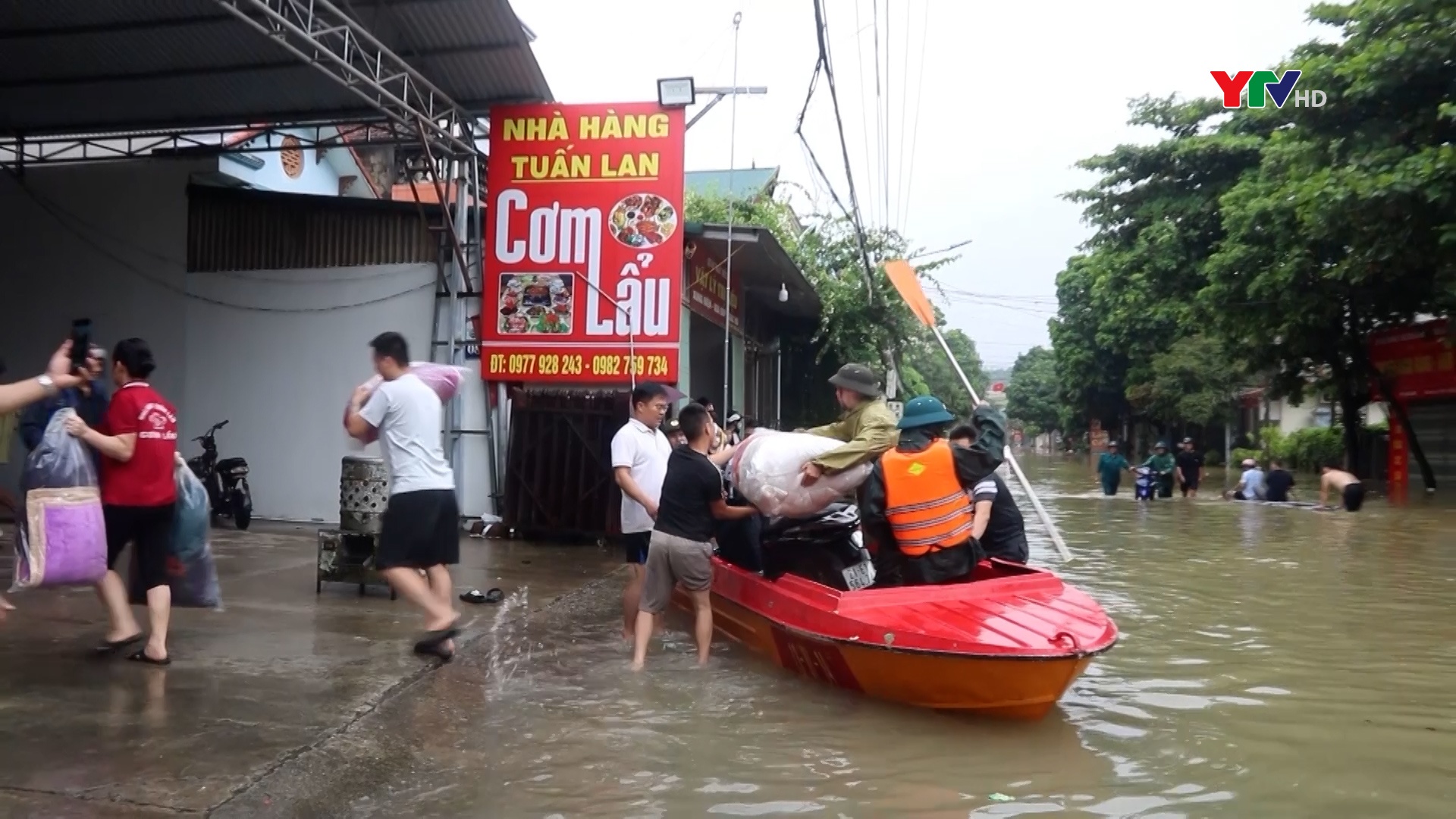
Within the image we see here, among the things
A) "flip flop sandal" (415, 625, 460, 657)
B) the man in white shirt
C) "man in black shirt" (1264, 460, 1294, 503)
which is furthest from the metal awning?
"man in black shirt" (1264, 460, 1294, 503)

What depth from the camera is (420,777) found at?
434 cm

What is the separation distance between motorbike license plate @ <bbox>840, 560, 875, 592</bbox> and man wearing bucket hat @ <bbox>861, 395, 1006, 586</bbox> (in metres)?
0.80

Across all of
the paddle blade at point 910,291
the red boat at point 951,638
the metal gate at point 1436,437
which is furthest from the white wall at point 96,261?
the metal gate at point 1436,437

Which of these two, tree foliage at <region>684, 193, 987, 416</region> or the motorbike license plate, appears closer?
the motorbike license plate

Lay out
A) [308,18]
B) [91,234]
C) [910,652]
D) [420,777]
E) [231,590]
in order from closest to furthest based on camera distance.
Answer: [420,777]
[910,652]
[231,590]
[308,18]
[91,234]

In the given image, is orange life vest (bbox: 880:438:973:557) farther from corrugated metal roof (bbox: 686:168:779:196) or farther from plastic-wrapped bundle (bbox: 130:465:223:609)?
corrugated metal roof (bbox: 686:168:779:196)

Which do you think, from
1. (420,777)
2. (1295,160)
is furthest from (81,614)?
(1295,160)

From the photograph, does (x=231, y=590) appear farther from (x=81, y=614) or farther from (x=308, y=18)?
(x=308, y=18)

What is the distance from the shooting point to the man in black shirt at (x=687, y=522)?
607 centimetres

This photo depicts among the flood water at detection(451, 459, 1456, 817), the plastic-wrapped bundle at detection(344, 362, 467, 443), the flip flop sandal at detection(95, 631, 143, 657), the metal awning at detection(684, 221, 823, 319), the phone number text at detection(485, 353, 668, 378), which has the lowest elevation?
the flood water at detection(451, 459, 1456, 817)

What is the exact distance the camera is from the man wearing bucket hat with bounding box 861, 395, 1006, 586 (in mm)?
5641

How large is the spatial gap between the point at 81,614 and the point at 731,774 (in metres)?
4.42

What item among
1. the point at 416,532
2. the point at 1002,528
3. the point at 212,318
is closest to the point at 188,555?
the point at 416,532

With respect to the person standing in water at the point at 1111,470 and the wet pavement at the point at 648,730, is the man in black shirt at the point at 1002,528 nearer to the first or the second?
the wet pavement at the point at 648,730
